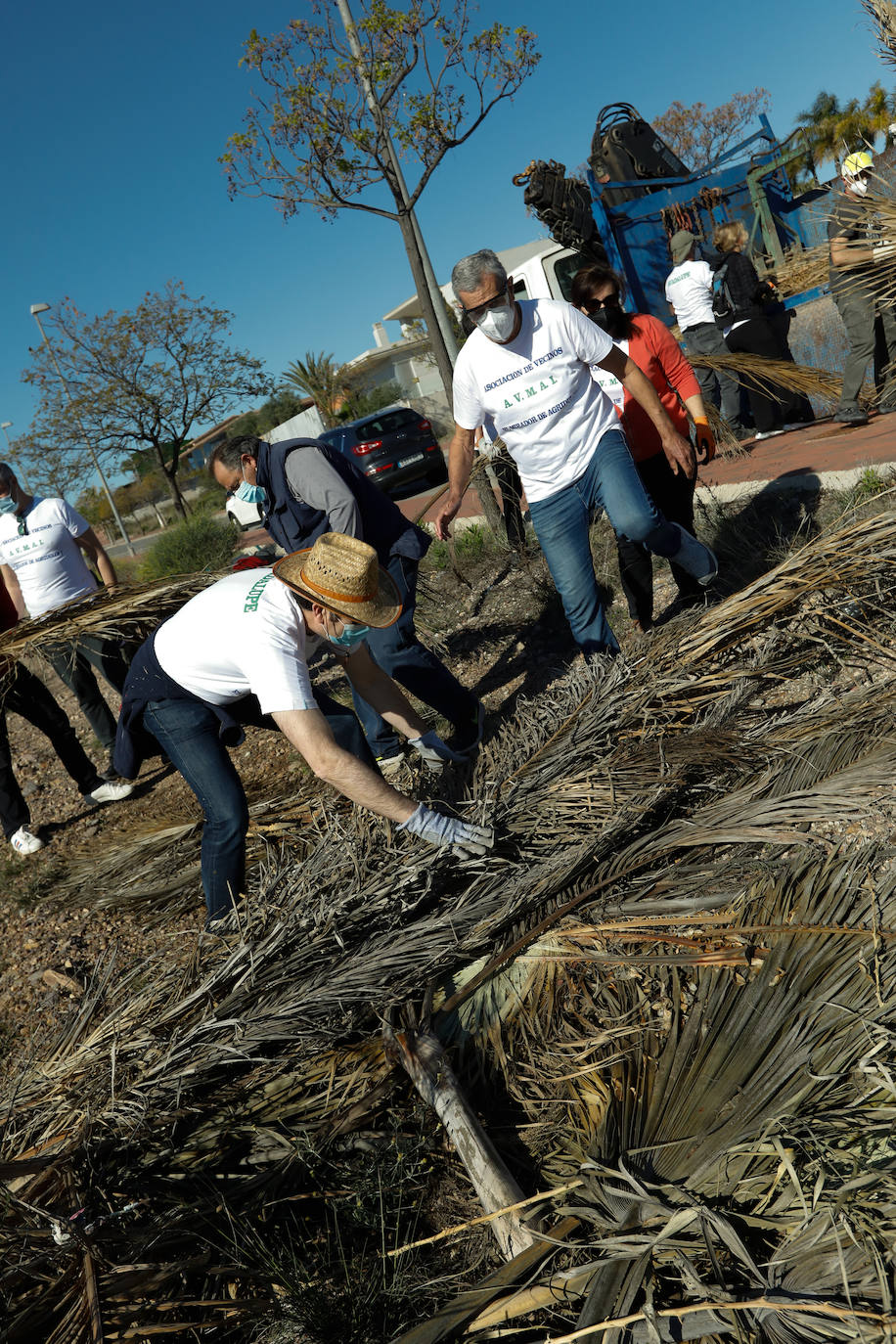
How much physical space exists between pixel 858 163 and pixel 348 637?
8.48 feet

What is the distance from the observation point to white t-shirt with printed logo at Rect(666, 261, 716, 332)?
722cm

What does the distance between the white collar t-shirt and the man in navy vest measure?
53cm

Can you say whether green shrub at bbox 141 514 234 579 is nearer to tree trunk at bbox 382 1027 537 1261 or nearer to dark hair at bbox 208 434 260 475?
dark hair at bbox 208 434 260 475

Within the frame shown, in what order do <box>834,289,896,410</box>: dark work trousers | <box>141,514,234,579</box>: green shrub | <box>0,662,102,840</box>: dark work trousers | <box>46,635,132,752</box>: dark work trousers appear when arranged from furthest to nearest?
<box>141,514,234,579</box>: green shrub
<box>834,289,896,410</box>: dark work trousers
<box>46,635,132,752</box>: dark work trousers
<box>0,662,102,840</box>: dark work trousers

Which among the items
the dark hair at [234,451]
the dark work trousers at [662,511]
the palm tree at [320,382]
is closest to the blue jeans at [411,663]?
the dark hair at [234,451]

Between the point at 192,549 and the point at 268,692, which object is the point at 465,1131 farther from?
the point at 192,549

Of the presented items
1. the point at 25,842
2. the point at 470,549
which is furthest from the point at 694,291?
the point at 25,842

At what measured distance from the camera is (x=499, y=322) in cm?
332

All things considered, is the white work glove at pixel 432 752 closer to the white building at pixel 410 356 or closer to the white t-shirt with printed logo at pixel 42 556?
the white t-shirt with printed logo at pixel 42 556

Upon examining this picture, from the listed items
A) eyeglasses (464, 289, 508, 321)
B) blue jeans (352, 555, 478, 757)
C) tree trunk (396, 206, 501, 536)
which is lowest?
blue jeans (352, 555, 478, 757)

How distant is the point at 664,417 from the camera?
3.62 metres

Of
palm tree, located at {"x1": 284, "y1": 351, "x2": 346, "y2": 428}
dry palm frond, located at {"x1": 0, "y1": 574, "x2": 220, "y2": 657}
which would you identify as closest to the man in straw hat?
dry palm frond, located at {"x1": 0, "y1": 574, "x2": 220, "y2": 657}

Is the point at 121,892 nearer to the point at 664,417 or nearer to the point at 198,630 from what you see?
the point at 198,630

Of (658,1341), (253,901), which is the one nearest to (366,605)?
(253,901)
